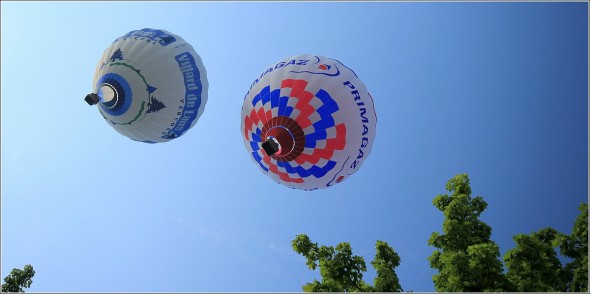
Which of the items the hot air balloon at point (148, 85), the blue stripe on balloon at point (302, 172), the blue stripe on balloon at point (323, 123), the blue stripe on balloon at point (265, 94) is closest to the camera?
the blue stripe on balloon at point (323, 123)

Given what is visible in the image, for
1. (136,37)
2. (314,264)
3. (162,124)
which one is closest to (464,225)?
(314,264)

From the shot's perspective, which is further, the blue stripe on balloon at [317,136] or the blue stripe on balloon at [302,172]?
the blue stripe on balloon at [302,172]

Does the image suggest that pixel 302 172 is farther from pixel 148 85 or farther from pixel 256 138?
pixel 148 85

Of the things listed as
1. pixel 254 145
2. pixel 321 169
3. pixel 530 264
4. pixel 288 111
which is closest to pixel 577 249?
pixel 530 264

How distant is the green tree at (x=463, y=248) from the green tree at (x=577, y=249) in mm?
2480

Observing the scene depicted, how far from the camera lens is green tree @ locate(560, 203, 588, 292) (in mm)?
11562

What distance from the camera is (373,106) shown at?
36.2 ft

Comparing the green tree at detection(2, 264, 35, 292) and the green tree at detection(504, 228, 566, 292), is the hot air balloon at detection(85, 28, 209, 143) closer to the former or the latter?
the green tree at detection(2, 264, 35, 292)

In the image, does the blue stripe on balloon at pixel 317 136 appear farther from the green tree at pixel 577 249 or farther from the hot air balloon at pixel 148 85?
the green tree at pixel 577 249

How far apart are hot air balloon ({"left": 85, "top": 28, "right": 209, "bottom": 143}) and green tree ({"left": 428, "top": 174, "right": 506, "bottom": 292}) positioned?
30.1 feet

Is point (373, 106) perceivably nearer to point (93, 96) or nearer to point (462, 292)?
point (462, 292)

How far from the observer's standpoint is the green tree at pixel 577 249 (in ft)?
37.9

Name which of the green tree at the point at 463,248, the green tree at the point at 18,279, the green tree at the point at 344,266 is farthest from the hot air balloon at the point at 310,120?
the green tree at the point at 18,279

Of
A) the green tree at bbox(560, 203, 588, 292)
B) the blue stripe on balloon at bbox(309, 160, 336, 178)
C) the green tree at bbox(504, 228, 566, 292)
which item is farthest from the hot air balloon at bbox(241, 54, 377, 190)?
the green tree at bbox(560, 203, 588, 292)
